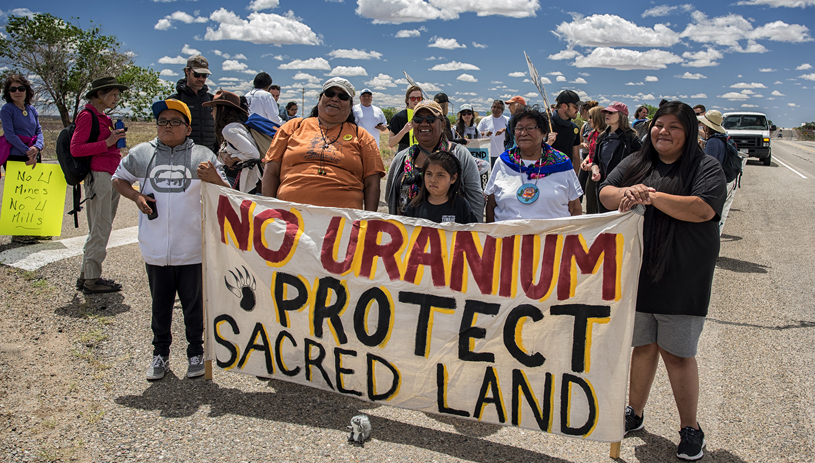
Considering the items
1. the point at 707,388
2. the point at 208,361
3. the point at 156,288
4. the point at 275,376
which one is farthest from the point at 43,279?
the point at 707,388

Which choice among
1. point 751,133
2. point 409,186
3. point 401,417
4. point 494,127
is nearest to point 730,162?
point 494,127

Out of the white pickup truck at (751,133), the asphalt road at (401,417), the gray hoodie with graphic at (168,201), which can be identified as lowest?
the asphalt road at (401,417)

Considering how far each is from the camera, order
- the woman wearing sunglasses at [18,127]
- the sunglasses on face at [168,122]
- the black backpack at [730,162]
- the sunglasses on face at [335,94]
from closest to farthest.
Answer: the sunglasses on face at [168,122] → the sunglasses on face at [335,94] → the woman wearing sunglasses at [18,127] → the black backpack at [730,162]

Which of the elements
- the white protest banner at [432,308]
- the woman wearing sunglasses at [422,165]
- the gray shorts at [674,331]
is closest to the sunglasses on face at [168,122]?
the white protest banner at [432,308]

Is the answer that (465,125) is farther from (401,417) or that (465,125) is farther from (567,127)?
(401,417)

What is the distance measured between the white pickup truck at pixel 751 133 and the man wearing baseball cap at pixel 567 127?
16967mm

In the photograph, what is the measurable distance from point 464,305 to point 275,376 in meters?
1.34

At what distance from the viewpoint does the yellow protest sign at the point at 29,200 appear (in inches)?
260

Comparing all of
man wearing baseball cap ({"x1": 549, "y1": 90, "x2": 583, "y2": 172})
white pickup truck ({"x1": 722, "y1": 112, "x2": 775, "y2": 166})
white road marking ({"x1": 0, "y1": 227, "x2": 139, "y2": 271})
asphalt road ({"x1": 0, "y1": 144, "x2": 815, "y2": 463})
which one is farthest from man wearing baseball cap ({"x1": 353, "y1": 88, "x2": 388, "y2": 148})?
white pickup truck ({"x1": 722, "y1": 112, "x2": 775, "y2": 166})

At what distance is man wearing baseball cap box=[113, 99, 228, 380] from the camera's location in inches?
141

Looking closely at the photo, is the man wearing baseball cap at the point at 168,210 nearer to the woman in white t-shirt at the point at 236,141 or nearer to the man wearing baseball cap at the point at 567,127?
the woman in white t-shirt at the point at 236,141

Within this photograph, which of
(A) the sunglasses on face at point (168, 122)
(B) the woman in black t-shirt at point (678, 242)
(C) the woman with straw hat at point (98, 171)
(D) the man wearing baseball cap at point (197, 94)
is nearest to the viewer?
(B) the woman in black t-shirt at point (678, 242)

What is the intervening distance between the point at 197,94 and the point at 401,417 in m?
3.98

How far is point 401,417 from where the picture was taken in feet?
10.7
